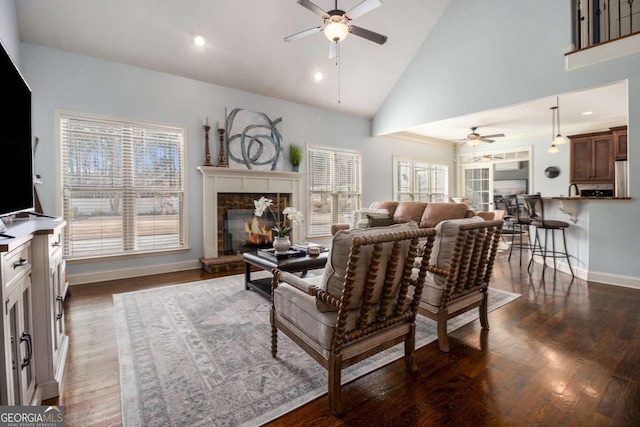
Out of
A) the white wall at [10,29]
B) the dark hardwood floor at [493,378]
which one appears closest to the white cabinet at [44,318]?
the dark hardwood floor at [493,378]

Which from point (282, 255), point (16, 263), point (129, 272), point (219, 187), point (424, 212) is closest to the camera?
point (16, 263)

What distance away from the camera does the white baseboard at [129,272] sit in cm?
394

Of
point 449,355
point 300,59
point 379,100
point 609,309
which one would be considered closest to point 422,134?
point 379,100

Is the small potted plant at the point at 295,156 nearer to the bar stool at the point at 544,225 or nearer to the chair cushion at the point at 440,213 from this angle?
the chair cushion at the point at 440,213

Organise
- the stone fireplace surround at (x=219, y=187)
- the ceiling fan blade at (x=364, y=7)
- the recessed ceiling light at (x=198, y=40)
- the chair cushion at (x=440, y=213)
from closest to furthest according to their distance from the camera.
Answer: the ceiling fan blade at (x=364, y=7) → the recessed ceiling light at (x=198, y=40) → the chair cushion at (x=440, y=213) → the stone fireplace surround at (x=219, y=187)

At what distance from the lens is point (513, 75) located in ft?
15.0

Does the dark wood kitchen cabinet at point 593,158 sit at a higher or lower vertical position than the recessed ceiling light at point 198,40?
lower

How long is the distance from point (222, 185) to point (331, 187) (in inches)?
95.8

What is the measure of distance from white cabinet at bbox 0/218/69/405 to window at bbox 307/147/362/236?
15.3 feet

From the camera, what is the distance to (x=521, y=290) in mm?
3623

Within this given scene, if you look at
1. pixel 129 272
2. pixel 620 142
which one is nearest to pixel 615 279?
pixel 620 142

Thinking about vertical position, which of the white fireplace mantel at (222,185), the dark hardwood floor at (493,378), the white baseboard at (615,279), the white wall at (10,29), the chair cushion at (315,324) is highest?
the white wall at (10,29)

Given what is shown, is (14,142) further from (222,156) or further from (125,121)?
(222,156)

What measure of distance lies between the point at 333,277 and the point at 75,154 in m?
4.13
